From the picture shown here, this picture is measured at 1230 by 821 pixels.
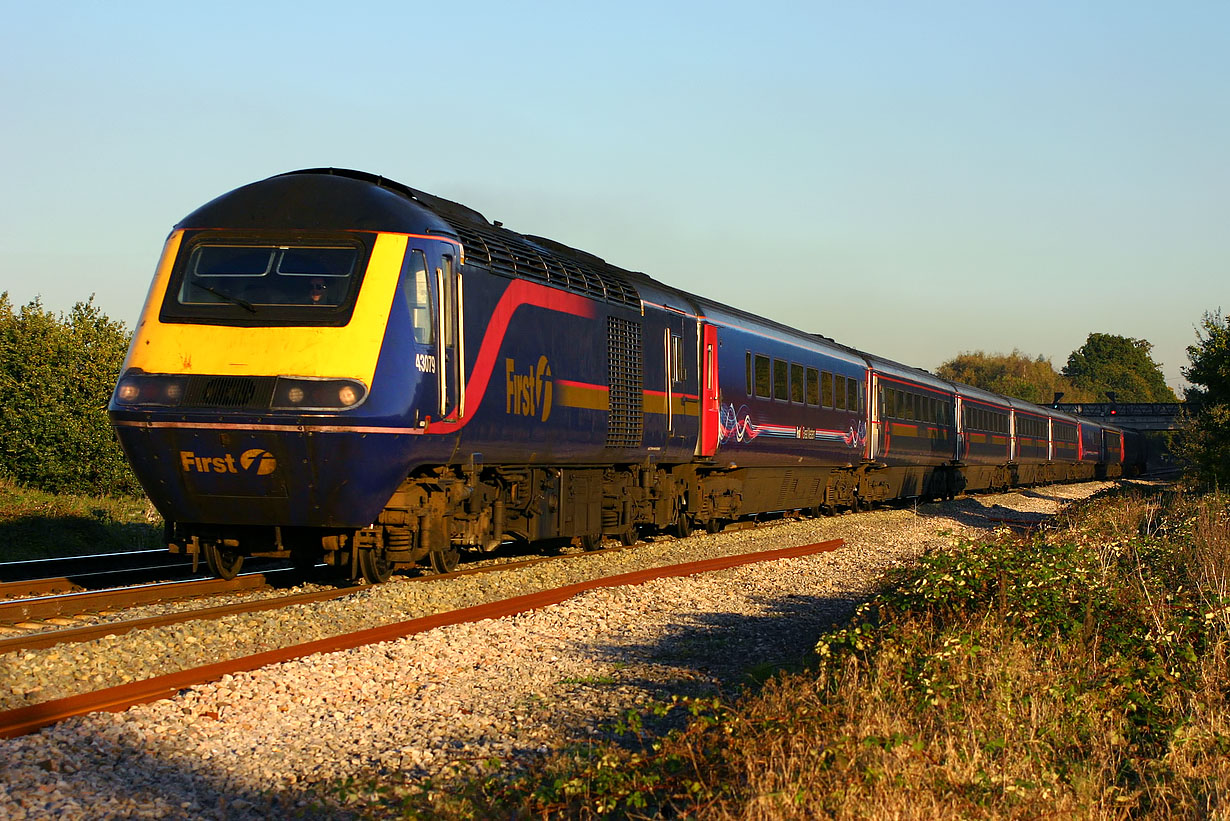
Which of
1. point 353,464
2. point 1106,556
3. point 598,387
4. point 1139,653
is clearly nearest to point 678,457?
point 598,387

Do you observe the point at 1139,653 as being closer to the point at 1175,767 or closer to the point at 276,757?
the point at 1175,767

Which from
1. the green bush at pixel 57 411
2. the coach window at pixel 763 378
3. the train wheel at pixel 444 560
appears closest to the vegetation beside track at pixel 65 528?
the green bush at pixel 57 411

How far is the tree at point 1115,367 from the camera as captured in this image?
493 feet

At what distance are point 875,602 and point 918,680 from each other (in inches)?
108

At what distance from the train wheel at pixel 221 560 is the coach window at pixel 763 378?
10.5 meters

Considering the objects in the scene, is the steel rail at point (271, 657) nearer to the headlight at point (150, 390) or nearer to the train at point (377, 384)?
the train at point (377, 384)

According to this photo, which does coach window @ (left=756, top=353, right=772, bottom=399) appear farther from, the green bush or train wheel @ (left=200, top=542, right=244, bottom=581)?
the green bush

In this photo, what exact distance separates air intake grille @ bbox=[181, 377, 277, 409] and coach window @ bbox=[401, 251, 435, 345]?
1.38 m

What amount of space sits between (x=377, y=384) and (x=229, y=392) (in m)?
1.25

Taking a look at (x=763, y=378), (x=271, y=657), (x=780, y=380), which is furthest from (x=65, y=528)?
(x=780, y=380)

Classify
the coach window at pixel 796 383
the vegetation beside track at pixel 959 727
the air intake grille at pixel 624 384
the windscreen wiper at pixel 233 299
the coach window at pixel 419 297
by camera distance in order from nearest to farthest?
the vegetation beside track at pixel 959 727, the windscreen wiper at pixel 233 299, the coach window at pixel 419 297, the air intake grille at pixel 624 384, the coach window at pixel 796 383

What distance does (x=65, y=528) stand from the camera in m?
18.0

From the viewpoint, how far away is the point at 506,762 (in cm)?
588

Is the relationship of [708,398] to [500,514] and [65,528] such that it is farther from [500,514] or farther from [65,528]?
[65,528]
